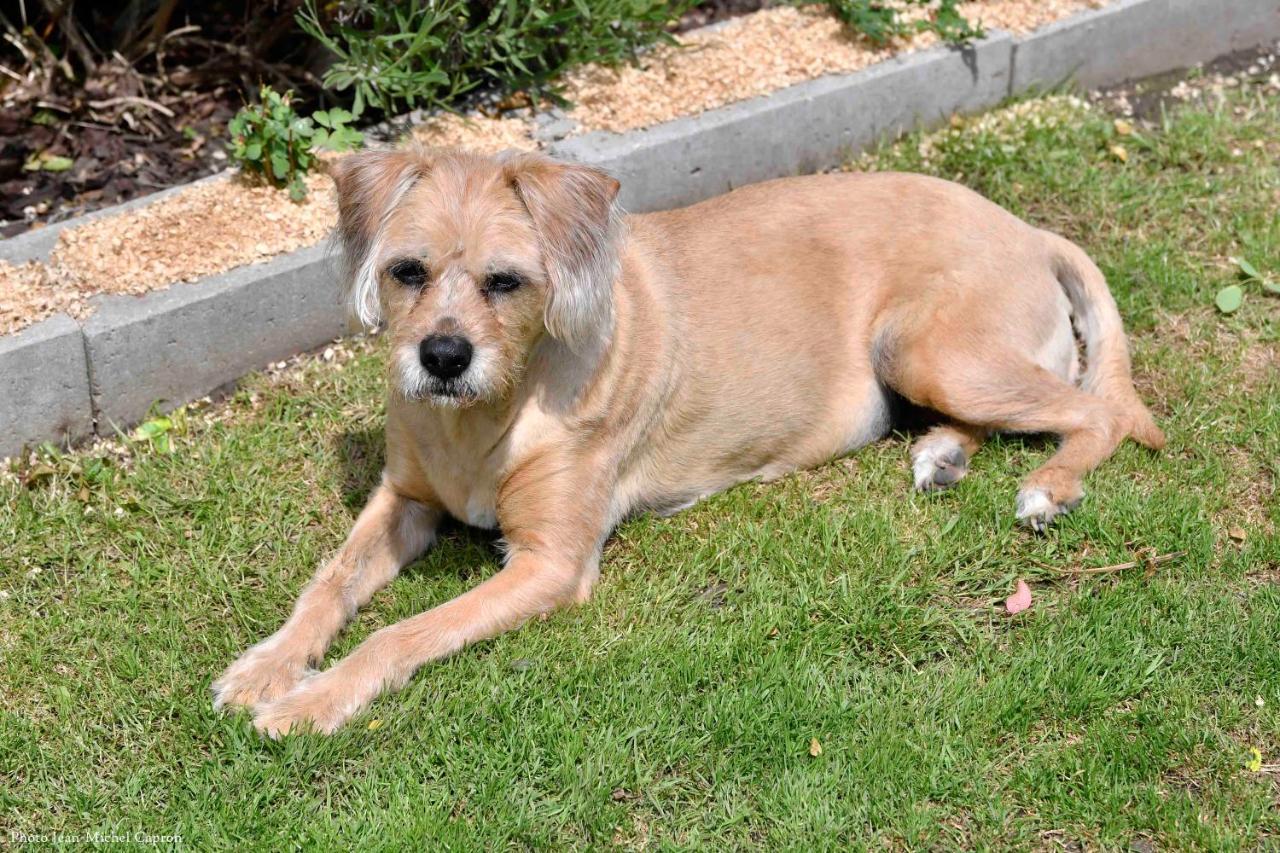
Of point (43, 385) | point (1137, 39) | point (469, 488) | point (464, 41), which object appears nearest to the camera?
point (469, 488)

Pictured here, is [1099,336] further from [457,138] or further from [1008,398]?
[457,138]

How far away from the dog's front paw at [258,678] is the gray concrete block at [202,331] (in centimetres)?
142

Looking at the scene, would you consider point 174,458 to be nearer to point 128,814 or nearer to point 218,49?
point 128,814

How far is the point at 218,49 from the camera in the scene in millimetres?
6281

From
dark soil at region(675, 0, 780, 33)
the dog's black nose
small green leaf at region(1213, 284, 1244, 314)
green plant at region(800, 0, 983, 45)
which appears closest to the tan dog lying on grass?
the dog's black nose

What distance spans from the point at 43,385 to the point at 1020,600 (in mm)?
3341

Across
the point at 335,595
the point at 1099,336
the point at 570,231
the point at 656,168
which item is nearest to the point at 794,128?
the point at 656,168

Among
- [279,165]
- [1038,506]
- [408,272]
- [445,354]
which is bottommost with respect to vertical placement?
[1038,506]

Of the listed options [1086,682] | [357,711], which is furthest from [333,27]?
[1086,682]

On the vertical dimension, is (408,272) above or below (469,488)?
above

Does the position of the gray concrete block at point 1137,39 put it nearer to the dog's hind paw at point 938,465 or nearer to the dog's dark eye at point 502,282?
the dog's hind paw at point 938,465

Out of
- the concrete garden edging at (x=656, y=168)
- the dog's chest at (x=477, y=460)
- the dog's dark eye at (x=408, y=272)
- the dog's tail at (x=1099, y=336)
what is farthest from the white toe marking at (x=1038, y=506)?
the concrete garden edging at (x=656, y=168)

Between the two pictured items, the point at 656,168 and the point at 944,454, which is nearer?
the point at 944,454

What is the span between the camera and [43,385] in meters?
4.66
